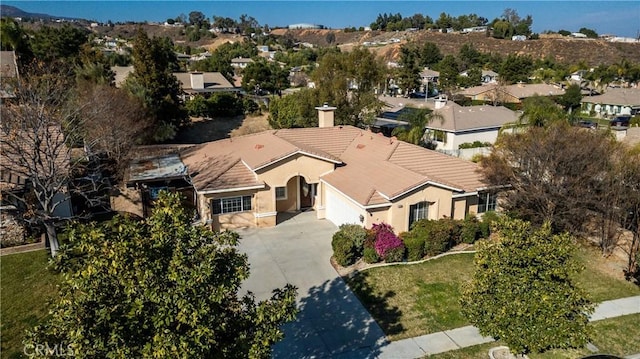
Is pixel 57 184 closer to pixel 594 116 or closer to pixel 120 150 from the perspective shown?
pixel 120 150

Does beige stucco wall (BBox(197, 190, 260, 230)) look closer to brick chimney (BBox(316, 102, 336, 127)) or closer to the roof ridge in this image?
the roof ridge

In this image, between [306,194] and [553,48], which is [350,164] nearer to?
[306,194]

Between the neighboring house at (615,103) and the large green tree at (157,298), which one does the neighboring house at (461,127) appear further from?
the large green tree at (157,298)

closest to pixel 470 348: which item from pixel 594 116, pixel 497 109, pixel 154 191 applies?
pixel 154 191

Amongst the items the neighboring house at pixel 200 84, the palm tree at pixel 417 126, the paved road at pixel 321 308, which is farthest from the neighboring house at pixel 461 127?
the neighboring house at pixel 200 84

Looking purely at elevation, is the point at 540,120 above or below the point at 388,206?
above

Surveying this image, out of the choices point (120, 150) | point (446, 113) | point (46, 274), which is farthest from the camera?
point (446, 113)
